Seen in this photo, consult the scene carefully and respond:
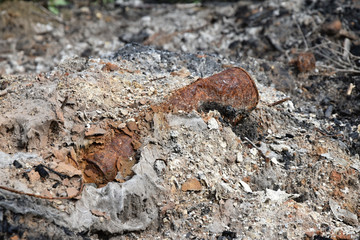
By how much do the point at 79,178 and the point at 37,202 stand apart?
410 millimetres

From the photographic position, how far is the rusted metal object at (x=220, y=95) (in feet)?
13.4

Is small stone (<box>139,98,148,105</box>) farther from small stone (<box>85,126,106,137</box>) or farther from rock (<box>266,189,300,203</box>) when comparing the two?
rock (<box>266,189,300,203</box>)

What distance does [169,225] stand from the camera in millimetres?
3514

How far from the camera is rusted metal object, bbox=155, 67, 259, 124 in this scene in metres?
4.10

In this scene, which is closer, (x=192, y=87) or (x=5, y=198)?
(x=5, y=198)

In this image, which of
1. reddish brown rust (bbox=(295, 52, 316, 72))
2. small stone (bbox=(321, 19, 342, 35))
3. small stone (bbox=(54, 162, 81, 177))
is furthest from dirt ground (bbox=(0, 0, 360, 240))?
small stone (bbox=(321, 19, 342, 35))

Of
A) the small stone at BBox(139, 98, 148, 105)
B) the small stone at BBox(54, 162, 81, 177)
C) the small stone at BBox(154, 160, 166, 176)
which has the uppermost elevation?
the small stone at BBox(139, 98, 148, 105)

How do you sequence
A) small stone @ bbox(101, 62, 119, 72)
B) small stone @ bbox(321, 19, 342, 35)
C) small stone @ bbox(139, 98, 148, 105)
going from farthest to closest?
small stone @ bbox(321, 19, 342, 35)
small stone @ bbox(101, 62, 119, 72)
small stone @ bbox(139, 98, 148, 105)

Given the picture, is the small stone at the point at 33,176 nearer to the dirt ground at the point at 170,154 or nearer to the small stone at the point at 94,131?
the dirt ground at the point at 170,154

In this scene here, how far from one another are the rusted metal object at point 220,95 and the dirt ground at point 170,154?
0.01 m

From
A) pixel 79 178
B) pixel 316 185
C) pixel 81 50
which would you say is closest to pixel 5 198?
pixel 79 178

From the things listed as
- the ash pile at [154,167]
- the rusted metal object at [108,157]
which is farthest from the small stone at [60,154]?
the rusted metal object at [108,157]

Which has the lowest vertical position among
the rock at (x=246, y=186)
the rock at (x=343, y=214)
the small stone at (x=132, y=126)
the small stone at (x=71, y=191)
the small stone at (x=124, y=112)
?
the rock at (x=343, y=214)

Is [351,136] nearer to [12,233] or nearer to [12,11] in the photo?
[12,233]
